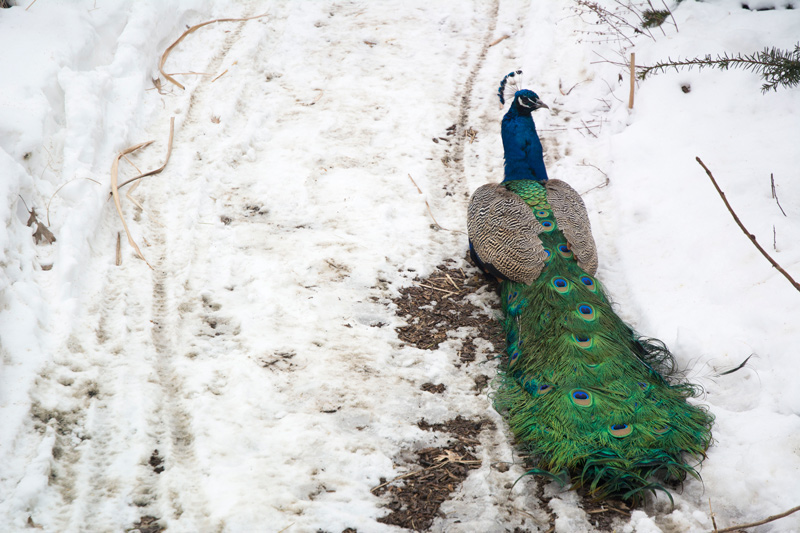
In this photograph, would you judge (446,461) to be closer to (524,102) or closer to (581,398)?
(581,398)

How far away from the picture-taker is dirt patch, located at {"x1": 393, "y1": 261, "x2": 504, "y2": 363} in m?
3.96

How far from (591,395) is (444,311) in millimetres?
1563

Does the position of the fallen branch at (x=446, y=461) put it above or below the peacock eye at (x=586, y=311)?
below

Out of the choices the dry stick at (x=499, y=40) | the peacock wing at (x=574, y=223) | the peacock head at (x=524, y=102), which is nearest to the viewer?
A: the peacock wing at (x=574, y=223)

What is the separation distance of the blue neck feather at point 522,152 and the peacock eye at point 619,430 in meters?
2.59

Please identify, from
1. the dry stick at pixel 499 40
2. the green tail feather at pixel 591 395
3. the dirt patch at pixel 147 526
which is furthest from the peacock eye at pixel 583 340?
the dry stick at pixel 499 40

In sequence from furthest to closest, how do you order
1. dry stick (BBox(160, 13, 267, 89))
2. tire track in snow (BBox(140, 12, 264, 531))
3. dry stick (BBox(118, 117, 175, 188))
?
dry stick (BBox(160, 13, 267, 89)), dry stick (BBox(118, 117, 175, 188)), tire track in snow (BBox(140, 12, 264, 531))

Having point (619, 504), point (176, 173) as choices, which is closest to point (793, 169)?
point (619, 504)

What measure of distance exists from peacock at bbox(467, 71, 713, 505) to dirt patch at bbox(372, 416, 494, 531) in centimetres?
27

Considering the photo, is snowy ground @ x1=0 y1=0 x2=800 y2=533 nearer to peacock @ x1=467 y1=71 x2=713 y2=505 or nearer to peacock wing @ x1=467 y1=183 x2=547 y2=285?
peacock @ x1=467 y1=71 x2=713 y2=505

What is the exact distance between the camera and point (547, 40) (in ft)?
24.9

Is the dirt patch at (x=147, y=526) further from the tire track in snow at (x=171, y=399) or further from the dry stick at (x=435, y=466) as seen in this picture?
the dry stick at (x=435, y=466)

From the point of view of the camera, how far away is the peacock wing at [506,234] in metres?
3.84

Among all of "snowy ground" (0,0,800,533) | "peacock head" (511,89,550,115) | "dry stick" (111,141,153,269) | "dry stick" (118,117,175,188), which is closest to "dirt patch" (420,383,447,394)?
"snowy ground" (0,0,800,533)
